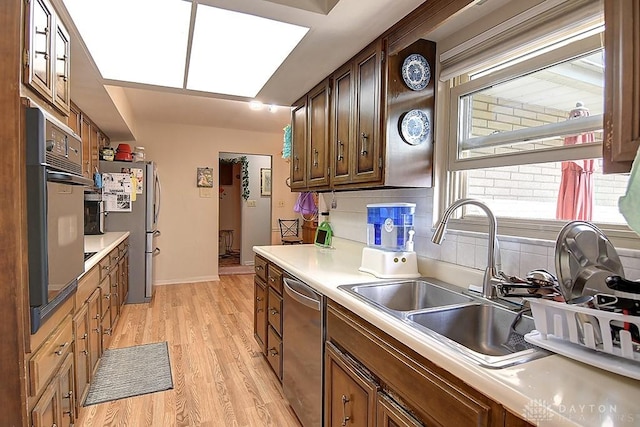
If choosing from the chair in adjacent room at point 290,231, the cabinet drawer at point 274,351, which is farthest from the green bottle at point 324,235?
the chair in adjacent room at point 290,231

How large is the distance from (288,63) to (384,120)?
82 cm

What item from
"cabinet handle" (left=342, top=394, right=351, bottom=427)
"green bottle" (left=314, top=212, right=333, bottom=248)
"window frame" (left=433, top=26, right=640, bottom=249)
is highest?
"window frame" (left=433, top=26, right=640, bottom=249)

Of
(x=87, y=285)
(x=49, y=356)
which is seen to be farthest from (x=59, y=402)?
(x=87, y=285)

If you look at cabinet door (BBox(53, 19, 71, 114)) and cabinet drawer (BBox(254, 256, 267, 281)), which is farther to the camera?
cabinet drawer (BBox(254, 256, 267, 281))

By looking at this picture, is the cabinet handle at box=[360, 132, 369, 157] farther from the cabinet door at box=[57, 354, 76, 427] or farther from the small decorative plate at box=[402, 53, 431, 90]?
the cabinet door at box=[57, 354, 76, 427]

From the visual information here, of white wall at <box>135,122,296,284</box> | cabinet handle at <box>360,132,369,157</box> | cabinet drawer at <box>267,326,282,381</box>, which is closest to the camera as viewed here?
cabinet handle at <box>360,132,369,157</box>

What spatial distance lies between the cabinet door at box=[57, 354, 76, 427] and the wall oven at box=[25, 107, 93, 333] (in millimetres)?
361

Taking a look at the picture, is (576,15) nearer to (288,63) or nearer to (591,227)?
(591,227)

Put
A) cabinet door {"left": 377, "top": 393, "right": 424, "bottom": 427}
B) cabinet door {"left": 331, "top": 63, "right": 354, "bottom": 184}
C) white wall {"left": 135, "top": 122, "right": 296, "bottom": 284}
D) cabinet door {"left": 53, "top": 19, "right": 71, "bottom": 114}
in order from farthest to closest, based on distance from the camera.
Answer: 1. white wall {"left": 135, "top": 122, "right": 296, "bottom": 284}
2. cabinet door {"left": 331, "top": 63, "right": 354, "bottom": 184}
3. cabinet door {"left": 53, "top": 19, "right": 71, "bottom": 114}
4. cabinet door {"left": 377, "top": 393, "right": 424, "bottom": 427}

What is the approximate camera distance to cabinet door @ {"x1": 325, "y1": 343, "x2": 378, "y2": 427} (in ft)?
4.05

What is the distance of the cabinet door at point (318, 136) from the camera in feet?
8.14

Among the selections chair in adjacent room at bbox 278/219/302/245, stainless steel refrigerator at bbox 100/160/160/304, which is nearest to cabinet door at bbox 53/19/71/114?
stainless steel refrigerator at bbox 100/160/160/304

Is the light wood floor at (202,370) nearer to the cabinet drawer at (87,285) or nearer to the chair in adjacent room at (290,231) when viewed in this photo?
the cabinet drawer at (87,285)

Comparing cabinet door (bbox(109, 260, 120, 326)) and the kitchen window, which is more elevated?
the kitchen window
